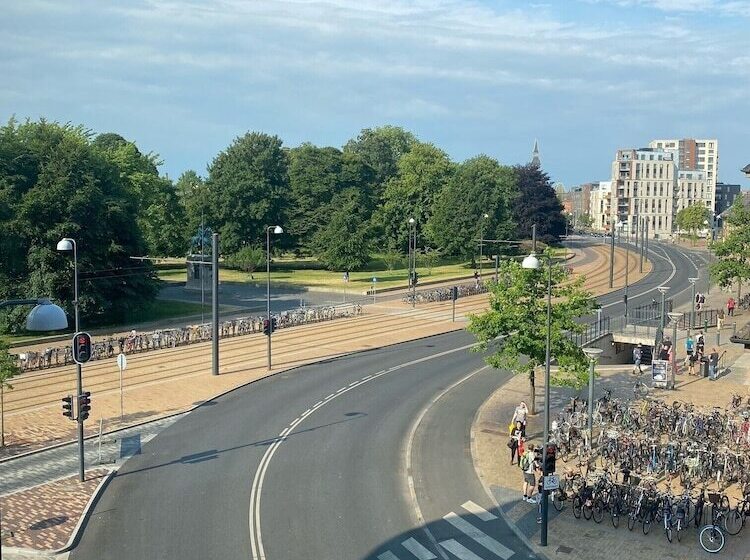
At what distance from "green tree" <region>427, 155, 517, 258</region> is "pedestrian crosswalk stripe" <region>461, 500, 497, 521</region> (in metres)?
57.8

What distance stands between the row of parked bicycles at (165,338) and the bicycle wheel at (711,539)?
25.3 meters

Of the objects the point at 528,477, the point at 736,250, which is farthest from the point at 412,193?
the point at 528,477

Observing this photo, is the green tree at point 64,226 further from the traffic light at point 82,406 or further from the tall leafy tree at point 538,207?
the tall leafy tree at point 538,207

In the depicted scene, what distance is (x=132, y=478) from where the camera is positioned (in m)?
18.7

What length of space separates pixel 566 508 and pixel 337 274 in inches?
2185

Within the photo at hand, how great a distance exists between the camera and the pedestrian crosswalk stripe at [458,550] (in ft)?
48.2

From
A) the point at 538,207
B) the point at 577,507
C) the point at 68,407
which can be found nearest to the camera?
the point at 577,507

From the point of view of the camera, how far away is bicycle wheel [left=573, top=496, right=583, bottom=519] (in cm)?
1672

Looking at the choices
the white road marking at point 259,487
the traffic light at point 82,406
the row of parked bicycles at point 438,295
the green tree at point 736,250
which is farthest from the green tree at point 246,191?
the traffic light at point 82,406

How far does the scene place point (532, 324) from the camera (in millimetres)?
23812

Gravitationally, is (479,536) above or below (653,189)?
below

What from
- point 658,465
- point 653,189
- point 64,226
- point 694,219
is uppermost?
point 653,189

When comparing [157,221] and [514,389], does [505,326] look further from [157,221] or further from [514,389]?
[157,221]

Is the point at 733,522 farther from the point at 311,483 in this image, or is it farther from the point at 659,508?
the point at 311,483
